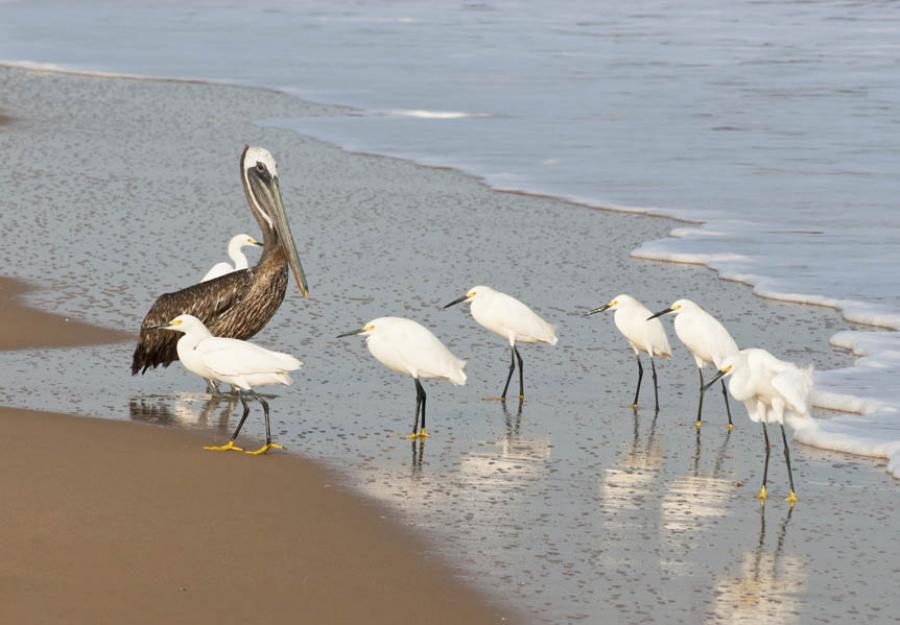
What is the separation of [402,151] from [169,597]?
1308 cm

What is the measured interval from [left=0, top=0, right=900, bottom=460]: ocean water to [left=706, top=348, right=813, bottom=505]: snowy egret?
68 cm

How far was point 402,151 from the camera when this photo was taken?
18844mm

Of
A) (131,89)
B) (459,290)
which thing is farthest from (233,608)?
(131,89)

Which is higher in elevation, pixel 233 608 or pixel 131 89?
pixel 131 89

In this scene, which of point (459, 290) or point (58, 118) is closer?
point (459, 290)

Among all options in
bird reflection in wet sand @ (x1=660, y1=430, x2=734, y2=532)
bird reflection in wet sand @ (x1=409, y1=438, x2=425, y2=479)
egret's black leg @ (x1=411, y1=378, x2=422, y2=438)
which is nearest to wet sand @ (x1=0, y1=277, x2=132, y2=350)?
egret's black leg @ (x1=411, y1=378, x2=422, y2=438)

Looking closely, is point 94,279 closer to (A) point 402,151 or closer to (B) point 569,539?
(B) point 569,539

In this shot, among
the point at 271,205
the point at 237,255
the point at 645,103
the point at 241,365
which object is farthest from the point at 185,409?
the point at 645,103

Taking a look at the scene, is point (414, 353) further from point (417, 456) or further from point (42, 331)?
point (42, 331)

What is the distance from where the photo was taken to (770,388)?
7.86 meters

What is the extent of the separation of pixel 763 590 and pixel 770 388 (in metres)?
1.62

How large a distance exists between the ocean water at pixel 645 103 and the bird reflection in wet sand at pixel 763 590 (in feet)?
5.38

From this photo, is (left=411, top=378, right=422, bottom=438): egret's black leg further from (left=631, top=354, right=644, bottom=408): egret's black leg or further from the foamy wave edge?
the foamy wave edge

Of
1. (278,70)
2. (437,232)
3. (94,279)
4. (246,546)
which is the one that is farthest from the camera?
(278,70)
